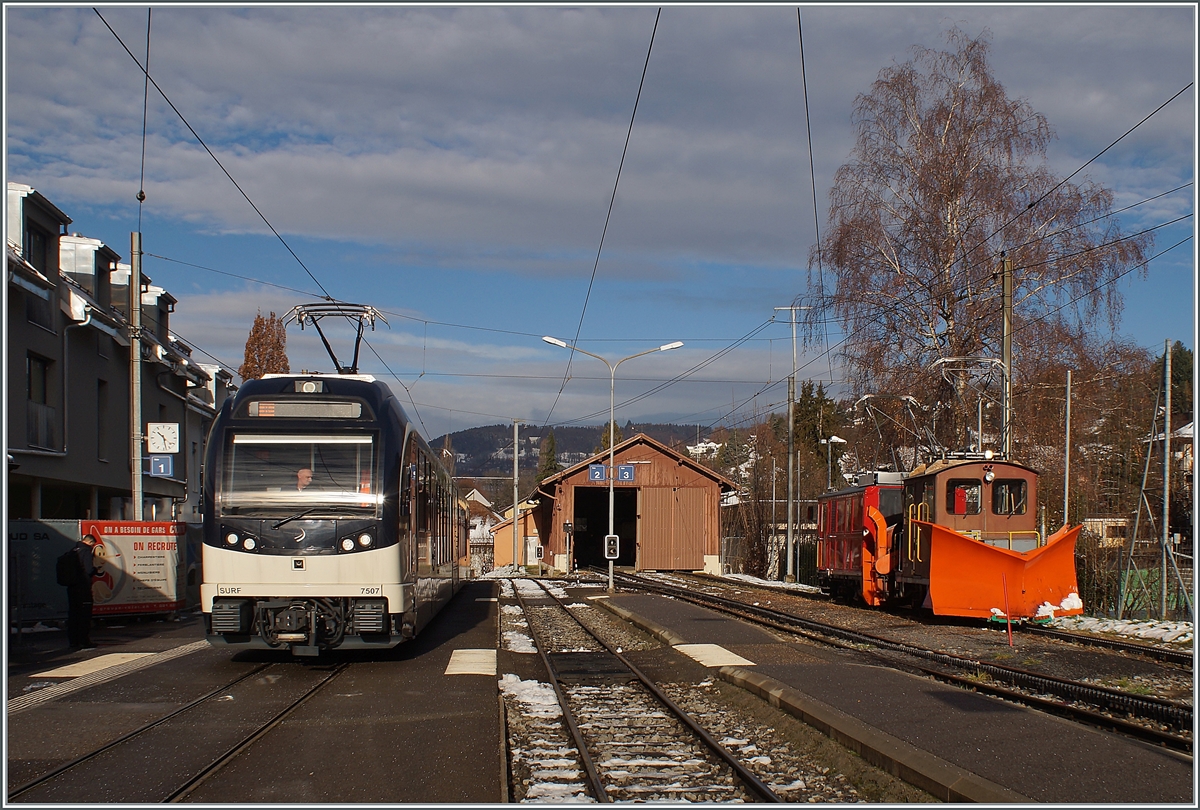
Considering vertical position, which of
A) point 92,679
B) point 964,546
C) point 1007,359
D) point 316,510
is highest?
point 1007,359

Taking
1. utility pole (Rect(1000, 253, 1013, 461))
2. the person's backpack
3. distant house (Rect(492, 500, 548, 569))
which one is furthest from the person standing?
distant house (Rect(492, 500, 548, 569))

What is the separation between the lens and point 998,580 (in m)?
16.6

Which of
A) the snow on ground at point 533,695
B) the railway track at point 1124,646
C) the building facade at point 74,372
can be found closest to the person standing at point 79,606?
the building facade at point 74,372

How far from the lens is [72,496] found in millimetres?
28047

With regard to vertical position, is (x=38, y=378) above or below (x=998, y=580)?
above

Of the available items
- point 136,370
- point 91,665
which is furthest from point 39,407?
point 91,665

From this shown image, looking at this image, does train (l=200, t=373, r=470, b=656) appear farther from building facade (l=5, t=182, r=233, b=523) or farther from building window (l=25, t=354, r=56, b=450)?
building window (l=25, t=354, r=56, b=450)

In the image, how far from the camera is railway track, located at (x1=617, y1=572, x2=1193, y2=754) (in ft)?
25.8

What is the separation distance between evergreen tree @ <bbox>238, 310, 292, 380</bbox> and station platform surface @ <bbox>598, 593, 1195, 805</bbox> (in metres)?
37.4

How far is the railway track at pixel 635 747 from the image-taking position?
6.44 m

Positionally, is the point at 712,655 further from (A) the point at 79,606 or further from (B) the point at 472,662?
(A) the point at 79,606

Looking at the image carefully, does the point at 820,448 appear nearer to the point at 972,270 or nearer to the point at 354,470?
the point at 972,270

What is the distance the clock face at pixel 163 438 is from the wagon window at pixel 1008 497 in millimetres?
16187

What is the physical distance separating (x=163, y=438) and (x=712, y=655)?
13.9 meters
